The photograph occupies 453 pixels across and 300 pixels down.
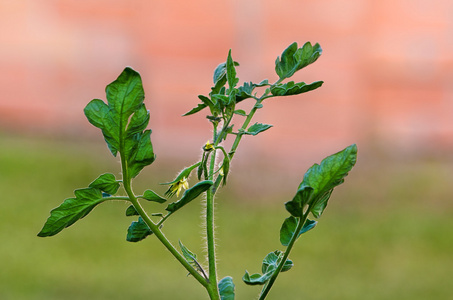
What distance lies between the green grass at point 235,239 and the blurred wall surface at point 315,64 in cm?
27

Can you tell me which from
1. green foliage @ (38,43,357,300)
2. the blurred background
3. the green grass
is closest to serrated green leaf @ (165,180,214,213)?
green foliage @ (38,43,357,300)

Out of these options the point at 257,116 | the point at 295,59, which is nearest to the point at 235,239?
the point at 257,116

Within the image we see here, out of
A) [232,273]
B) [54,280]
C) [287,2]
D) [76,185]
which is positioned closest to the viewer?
[54,280]

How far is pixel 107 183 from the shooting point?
34 centimetres

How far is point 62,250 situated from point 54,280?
1.49ft

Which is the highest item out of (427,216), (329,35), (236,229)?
(329,35)

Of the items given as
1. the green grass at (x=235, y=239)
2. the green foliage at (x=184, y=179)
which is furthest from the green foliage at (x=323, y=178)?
the green grass at (x=235, y=239)

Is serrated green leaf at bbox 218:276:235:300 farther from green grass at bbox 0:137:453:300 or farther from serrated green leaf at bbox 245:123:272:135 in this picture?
green grass at bbox 0:137:453:300

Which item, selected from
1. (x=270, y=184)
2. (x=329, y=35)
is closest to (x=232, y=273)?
(x=270, y=184)

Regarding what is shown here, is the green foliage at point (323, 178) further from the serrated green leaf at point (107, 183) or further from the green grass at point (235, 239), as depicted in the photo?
the green grass at point (235, 239)

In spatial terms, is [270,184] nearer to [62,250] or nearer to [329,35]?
[329,35]

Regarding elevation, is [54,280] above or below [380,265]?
above

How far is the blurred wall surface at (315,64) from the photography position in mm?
4750

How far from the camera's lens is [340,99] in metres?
4.74
